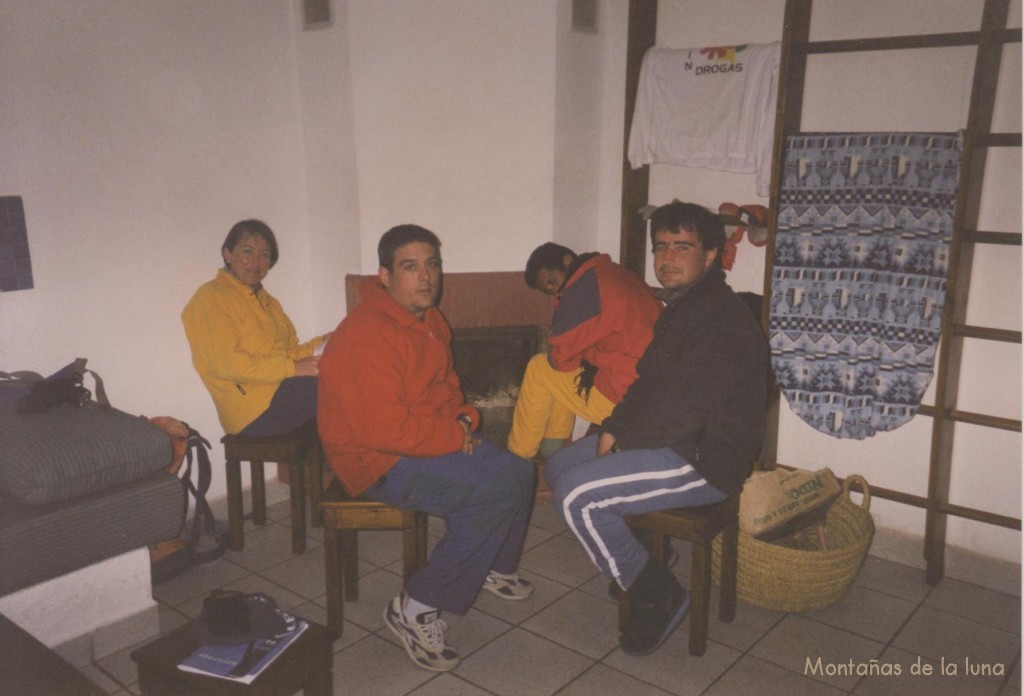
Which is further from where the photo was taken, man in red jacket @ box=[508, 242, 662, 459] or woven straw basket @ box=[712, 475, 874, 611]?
man in red jacket @ box=[508, 242, 662, 459]

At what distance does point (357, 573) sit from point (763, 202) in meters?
2.11

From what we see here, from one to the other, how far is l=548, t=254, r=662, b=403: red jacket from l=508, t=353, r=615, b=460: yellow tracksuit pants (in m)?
0.14

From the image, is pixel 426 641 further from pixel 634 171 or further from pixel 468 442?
pixel 634 171

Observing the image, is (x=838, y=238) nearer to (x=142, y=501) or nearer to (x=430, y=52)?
(x=430, y=52)

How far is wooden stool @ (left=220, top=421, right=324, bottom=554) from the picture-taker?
9.45 ft

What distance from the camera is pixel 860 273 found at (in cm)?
276

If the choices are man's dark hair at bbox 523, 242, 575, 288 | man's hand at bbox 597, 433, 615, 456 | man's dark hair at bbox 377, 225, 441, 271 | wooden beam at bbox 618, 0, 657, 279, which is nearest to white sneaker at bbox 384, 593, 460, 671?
man's hand at bbox 597, 433, 615, 456

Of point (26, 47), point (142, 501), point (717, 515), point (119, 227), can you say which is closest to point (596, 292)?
point (717, 515)

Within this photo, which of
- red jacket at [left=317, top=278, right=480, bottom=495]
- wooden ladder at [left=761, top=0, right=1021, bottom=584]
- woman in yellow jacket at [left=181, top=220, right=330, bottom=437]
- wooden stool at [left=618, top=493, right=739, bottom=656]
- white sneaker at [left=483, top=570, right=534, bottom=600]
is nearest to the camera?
red jacket at [left=317, top=278, right=480, bottom=495]

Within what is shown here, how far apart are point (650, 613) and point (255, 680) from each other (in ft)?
4.05

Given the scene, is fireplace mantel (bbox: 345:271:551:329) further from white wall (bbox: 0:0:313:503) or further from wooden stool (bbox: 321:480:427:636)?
wooden stool (bbox: 321:480:427:636)

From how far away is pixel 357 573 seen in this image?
268cm

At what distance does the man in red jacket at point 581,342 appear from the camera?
8.56 ft

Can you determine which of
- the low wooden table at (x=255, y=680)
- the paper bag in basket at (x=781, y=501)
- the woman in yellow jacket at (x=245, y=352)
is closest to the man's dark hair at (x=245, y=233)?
the woman in yellow jacket at (x=245, y=352)
